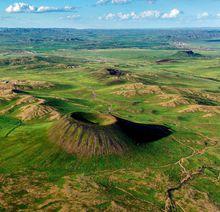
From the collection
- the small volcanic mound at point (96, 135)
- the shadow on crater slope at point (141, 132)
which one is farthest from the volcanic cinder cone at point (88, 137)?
the shadow on crater slope at point (141, 132)

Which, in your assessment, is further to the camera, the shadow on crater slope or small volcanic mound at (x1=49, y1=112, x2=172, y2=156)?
the shadow on crater slope

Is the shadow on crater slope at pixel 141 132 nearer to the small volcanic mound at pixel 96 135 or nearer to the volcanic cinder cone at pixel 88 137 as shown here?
the small volcanic mound at pixel 96 135

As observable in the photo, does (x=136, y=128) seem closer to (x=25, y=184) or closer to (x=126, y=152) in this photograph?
(x=126, y=152)

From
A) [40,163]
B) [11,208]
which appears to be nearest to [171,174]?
[40,163]

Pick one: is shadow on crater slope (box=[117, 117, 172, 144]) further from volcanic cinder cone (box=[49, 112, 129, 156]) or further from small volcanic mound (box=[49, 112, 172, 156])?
volcanic cinder cone (box=[49, 112, 129, 156])

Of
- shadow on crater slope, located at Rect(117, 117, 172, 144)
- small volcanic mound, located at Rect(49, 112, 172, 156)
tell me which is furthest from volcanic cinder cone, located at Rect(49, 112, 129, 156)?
shadow on crater slope, located at Rect(117, 117, 172, 144)

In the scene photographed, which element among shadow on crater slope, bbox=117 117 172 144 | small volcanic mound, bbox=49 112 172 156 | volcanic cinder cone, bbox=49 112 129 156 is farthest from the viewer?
shadow on crater slope, bbox=117 117 172 144

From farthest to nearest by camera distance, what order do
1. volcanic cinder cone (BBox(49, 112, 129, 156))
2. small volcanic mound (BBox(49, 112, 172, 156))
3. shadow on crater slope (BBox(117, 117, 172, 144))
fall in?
1. shadow on crater slope (BBox(117, 117, 172, 144))
2. small volcanic mound (BBox(49, 112, 172, 156))
3. volcanic cinder cone (BBox(49, 112, 129, 156))

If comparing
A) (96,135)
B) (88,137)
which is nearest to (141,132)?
(96,135)
